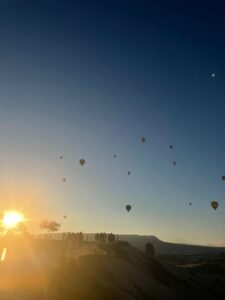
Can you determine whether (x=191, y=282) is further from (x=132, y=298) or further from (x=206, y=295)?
(x=132, y=298)

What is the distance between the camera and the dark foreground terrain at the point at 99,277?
90.5 ft

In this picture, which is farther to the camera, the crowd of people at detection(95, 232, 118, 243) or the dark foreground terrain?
the crowd of people at detection(95, 232, 118, 243)

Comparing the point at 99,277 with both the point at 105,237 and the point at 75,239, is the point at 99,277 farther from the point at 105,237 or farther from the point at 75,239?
the point at 105,237

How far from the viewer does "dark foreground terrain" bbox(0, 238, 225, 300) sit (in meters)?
27.6

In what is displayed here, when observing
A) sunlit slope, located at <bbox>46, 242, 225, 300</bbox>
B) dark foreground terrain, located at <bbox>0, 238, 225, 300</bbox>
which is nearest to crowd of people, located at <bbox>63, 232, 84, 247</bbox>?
dark foreground terrain, located at <bbox>0, 238, 225, 300</bbox>

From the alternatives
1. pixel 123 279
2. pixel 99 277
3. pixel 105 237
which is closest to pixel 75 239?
pixel 105 237

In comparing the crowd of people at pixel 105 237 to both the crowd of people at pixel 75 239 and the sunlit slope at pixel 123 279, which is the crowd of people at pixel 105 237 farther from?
the sunlit slope at pixel 123 279

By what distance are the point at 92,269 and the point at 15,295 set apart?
10.6m

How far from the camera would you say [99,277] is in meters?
33.8

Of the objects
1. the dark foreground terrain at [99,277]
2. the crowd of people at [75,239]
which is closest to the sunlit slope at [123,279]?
the dark foreground terrain at [99,277]

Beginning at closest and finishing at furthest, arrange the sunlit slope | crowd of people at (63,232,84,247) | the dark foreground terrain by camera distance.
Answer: the dark foreground terrain < the sunlit slope < crowd of people at (63,232,84,247)

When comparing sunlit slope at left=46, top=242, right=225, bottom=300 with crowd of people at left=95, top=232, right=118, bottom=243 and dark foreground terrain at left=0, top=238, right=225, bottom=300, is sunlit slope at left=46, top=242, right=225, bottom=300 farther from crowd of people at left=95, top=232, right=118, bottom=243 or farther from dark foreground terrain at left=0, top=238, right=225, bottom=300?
crowd of people at left=95, top=232, right=118, bottom=243

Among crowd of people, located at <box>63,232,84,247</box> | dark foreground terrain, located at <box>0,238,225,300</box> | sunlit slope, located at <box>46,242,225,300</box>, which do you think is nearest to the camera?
dark foreground terrain, located at <box>0,238,225,300</box>

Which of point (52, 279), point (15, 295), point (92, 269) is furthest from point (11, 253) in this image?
point (15, 295)
